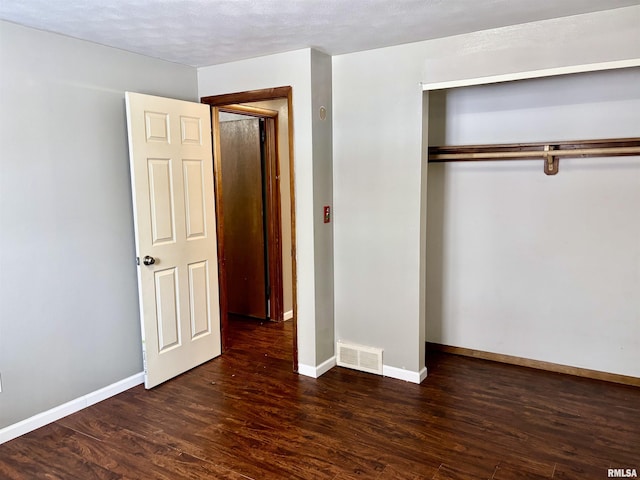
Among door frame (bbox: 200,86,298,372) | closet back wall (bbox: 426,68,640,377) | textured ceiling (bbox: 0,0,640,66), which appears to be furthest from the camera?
door frame (bbox: 200,86,298,372)

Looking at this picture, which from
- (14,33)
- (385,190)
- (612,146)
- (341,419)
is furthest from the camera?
(385,190)

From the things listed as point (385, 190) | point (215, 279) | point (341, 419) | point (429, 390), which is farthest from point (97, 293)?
point (429, 390)

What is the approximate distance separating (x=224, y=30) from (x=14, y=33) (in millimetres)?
1146

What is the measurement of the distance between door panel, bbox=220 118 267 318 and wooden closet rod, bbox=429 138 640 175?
1864 mm

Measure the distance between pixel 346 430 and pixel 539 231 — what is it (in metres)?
2.00

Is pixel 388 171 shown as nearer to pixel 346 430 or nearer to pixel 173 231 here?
pixel 173 231

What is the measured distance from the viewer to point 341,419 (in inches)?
113

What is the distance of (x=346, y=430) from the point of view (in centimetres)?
274

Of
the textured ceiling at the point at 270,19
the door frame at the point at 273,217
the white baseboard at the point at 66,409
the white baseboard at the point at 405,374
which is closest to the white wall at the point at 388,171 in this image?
the white baseboard at the point at 405,374

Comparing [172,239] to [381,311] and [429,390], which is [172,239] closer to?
[381,311]

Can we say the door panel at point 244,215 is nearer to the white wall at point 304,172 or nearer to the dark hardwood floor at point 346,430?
the white wall at point 304,172

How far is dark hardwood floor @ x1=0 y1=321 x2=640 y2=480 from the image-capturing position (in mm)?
2385

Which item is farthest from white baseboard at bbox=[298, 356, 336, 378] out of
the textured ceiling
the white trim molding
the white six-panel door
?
the textured ceiling

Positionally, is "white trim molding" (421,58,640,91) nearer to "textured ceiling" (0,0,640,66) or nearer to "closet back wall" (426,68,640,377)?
"textured ceiling" (0,0,640,66)
